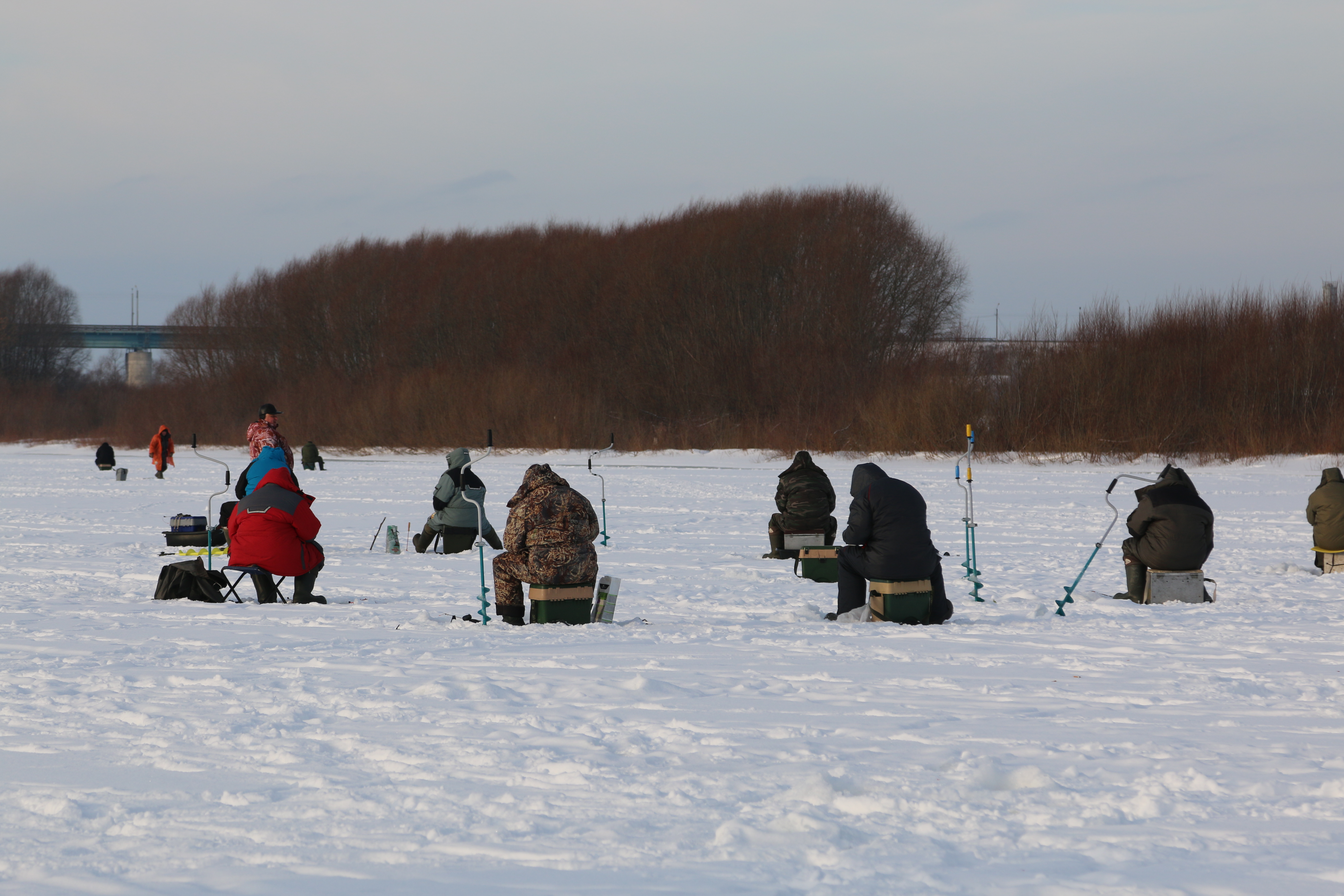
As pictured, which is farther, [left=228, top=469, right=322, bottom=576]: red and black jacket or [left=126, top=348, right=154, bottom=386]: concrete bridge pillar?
[left=126, top=348, right=154, bottom=386]: concrete bridge pillar

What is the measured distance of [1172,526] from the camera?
9211 mm

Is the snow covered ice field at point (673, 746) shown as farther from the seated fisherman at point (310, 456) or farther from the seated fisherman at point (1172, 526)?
the seated fisherman at point (310, 456)

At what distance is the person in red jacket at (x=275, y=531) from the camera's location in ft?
29.7

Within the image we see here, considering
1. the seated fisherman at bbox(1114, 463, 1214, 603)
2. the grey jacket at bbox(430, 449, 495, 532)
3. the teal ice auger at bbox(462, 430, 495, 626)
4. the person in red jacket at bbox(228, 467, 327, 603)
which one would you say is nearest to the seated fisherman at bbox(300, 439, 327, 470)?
the teal ice auger at bbox(462, 430, 495, 626)

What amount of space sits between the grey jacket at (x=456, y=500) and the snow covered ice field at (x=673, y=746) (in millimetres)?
2408

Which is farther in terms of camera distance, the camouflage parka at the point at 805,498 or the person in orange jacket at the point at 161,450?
the person in orange jacket at the point at 161,450

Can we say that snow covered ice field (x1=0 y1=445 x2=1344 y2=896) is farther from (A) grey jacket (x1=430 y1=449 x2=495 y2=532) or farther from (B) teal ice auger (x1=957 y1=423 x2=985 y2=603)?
(A) grey jacket (x1=430 y1=449 x2=495 y2=532)

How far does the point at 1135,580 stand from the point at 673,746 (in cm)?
591

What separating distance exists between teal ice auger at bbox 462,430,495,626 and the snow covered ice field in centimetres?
28

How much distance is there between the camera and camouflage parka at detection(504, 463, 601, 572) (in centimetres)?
812

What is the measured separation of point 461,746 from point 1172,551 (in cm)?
634

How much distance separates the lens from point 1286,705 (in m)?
5.69

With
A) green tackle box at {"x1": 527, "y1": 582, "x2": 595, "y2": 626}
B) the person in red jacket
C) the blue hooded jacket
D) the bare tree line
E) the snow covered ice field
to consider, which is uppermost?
the bare tree line

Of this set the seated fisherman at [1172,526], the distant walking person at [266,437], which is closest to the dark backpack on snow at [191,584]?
the distant walking person at [266,437]
